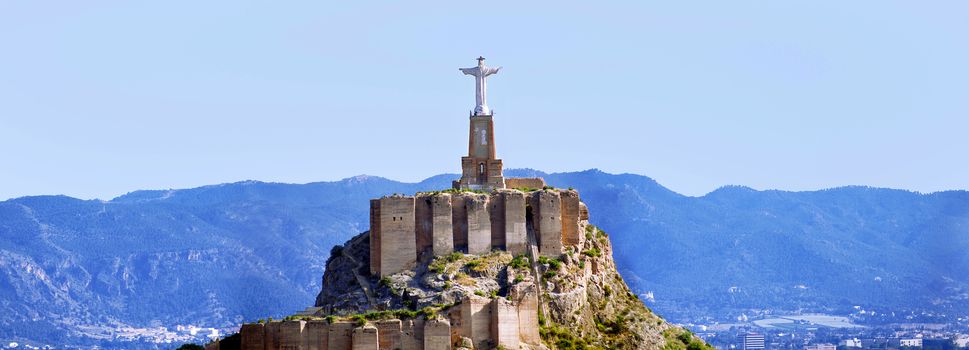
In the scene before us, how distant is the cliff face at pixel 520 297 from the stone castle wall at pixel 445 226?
862mm

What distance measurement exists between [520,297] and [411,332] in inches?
317

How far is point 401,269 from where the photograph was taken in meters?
135

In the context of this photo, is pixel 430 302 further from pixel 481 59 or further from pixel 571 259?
pixel 481 59

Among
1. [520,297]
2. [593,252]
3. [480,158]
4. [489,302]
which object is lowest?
[489,302]

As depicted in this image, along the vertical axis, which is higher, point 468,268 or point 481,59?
point 481,59

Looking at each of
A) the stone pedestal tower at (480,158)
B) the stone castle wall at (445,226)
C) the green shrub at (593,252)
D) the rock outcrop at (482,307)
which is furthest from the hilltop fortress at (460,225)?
the stone pedestal tower at (480,158)

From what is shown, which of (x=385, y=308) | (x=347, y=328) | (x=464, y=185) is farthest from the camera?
(x=464, y=185)

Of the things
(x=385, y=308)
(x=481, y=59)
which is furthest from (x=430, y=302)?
(x=481, y=59)

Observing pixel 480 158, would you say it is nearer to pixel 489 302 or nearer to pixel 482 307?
pixel 489 302

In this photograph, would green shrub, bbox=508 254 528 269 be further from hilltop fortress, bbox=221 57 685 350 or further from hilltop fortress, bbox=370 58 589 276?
hilltop fortress, bbox=370 58 589 276

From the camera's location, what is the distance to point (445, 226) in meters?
135

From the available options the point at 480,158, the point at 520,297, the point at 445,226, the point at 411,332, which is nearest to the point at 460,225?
the point at 445,226

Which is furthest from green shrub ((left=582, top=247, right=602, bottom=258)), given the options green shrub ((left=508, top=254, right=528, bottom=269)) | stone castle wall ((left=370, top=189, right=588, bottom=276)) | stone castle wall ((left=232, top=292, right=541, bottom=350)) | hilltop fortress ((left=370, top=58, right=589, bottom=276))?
stone castle wall ((left=232, top=292, right=541, bottom=350))

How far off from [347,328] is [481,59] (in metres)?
27.6
